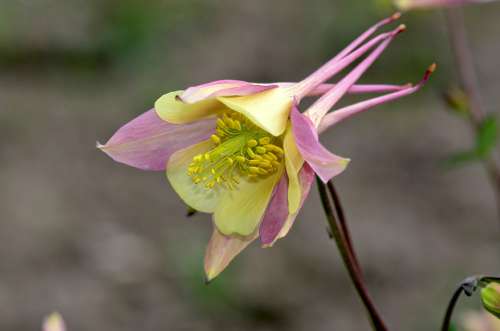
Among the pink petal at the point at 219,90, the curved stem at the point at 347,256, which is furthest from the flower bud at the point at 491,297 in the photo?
the pink petal at the point at 219,90

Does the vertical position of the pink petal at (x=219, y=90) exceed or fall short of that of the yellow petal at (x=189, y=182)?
it exceeds it

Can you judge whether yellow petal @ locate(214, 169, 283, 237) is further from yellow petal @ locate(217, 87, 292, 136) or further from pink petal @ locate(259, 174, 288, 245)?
yellow petal @ locate(217, 87, 292, 136)

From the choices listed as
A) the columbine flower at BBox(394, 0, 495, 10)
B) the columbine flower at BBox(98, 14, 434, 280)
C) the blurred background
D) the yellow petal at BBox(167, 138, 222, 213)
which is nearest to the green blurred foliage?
the columbine flower at BBox(394, 0, 495, 10)

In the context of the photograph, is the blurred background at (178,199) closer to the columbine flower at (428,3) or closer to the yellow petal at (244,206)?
the columbine flower at (428,3)

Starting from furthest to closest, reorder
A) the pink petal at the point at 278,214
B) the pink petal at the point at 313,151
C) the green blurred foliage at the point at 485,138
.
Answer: the green blurred foliage at the point at 485,138
the pink petal at the point at 278,214
the pink petal at the point at 313,151

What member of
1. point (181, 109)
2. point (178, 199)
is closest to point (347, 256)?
point (181, 109)

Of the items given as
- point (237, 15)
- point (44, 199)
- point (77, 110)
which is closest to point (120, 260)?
point (44, 199)

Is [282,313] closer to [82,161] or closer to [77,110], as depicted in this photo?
[82,161]
